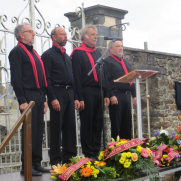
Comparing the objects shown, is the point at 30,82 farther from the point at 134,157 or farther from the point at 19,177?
Answer: the point at 134,157

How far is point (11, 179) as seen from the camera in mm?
3340

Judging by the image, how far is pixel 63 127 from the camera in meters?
3.94

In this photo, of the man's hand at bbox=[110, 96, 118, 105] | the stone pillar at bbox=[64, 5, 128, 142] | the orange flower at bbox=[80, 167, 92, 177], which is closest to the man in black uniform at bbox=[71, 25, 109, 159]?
the man's hand at bbox=[110, 96, 118, 105]

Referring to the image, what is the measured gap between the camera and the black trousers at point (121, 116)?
443cm

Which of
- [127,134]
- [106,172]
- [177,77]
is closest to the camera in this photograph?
[106,172]

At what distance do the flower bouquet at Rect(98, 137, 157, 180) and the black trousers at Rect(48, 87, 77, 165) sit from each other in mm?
497

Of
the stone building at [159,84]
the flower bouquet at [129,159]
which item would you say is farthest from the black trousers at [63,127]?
the stone building at [159,84]

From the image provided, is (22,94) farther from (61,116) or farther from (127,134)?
(127,134)

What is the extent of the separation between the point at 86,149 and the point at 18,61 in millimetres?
1339

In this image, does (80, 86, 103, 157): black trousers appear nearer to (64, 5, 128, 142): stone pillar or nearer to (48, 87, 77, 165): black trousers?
(48, 87, 77, 165): black trousers

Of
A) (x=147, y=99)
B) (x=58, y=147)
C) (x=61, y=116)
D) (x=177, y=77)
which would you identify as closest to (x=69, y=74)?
(x=61, y=116)

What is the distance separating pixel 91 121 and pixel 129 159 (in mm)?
928

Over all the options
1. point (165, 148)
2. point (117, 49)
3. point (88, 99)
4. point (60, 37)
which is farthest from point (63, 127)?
point (117, 49)

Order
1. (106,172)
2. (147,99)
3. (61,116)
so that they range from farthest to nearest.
→ 1. (147,99)
2. (61,116)
3. (106,172)
